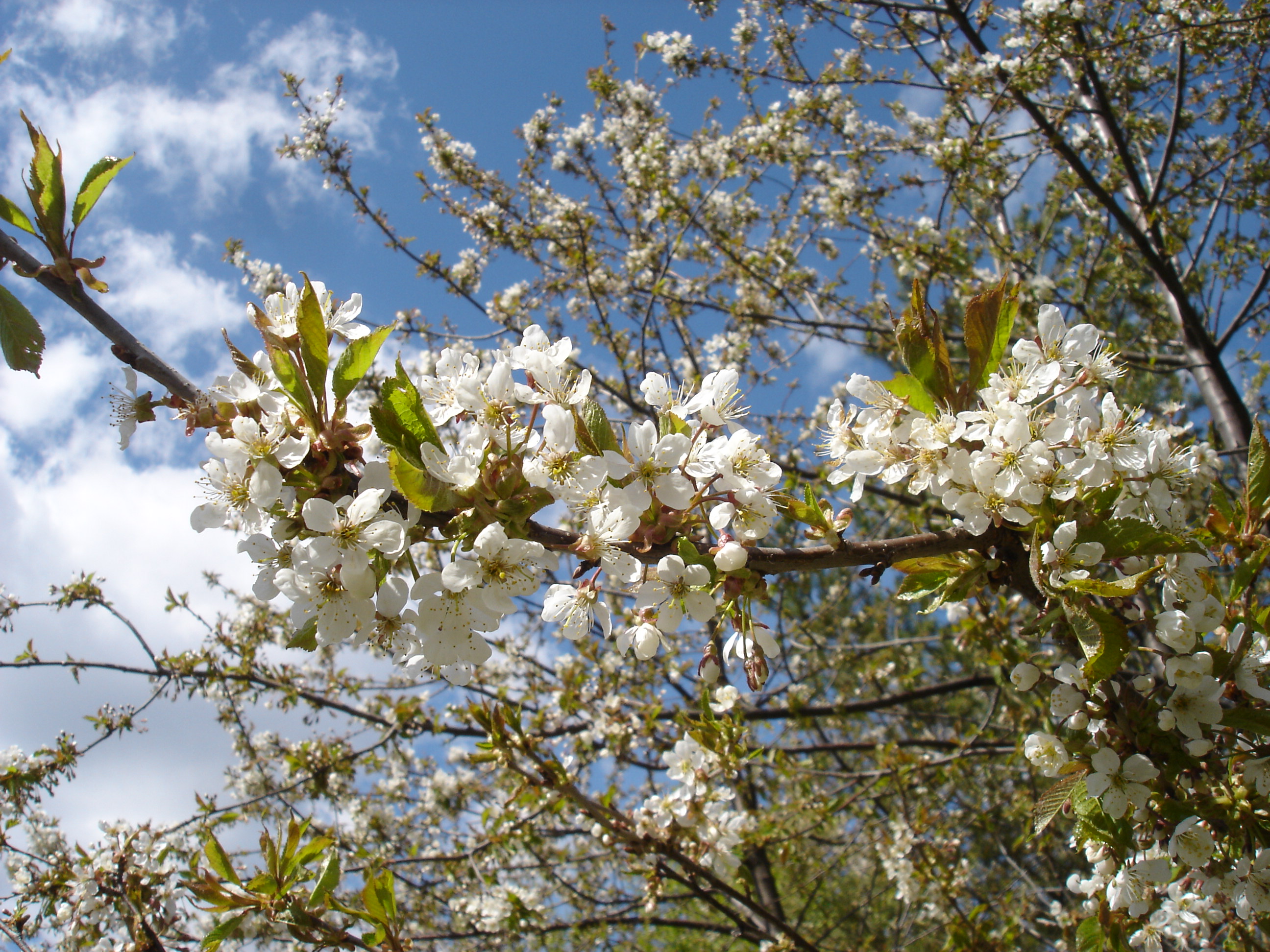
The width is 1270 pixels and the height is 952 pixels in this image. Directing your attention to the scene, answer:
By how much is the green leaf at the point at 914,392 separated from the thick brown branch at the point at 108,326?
1257mm

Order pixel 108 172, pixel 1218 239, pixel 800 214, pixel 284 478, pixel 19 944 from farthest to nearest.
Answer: pixel 800 214, pixel 1218 239, pixel 19 944, pixel 108 172, pixel 284 478

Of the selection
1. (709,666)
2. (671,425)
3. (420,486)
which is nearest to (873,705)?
(709,666)

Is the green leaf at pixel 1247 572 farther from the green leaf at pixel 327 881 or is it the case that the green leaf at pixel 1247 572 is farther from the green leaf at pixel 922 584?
the green leaf at pixel 327 881

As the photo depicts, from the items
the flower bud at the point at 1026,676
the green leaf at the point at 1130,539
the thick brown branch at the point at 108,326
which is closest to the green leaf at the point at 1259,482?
the green leaf at the point at 1130,539

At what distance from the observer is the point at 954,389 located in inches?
55.4

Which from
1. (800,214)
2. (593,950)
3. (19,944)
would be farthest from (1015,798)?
(19,944)

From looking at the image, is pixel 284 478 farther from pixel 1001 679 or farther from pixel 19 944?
pixel 1001 679

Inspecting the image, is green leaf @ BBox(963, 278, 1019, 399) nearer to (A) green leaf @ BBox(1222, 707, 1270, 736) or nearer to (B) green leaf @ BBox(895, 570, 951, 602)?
(B) green leaf @ BBox(895, 570, 951, 602)

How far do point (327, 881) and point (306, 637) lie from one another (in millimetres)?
879

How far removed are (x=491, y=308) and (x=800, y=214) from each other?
2.64 meters

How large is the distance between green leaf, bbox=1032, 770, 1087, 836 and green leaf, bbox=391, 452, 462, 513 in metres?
1.25

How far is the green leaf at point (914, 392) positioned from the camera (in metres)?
1.39

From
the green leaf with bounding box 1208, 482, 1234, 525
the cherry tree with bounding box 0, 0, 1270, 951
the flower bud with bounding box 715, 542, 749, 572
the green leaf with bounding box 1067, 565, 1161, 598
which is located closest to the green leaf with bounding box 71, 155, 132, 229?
the cherry tree with bounding box 0, 0, 1270, 951

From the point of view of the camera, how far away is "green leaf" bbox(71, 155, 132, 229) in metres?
1.22
